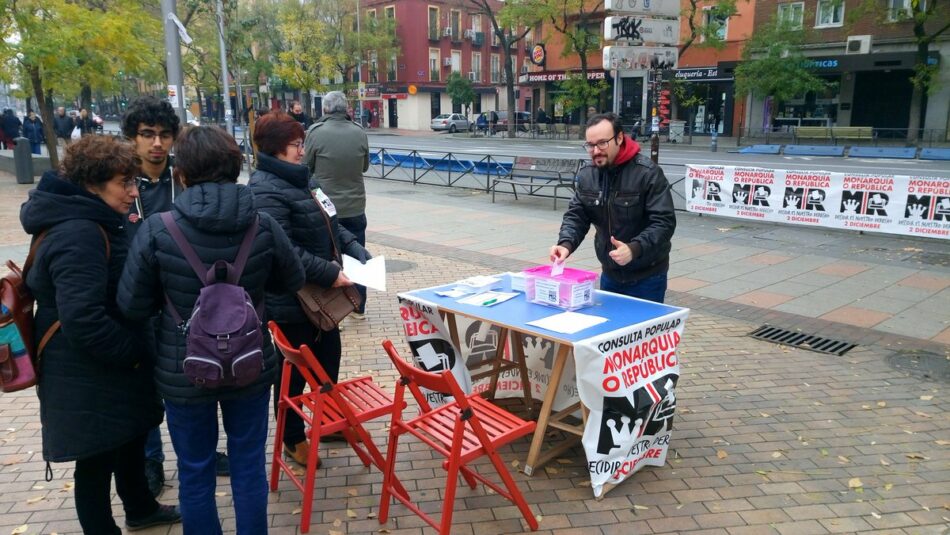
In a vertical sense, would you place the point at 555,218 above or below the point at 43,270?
below

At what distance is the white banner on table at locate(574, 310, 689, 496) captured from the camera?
342 cm

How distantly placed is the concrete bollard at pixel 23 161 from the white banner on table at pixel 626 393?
17675 millimetres

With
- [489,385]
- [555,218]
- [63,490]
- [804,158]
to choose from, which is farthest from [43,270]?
[804,158]

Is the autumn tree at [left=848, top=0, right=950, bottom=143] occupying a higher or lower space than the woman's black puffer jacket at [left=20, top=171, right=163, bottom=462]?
higher

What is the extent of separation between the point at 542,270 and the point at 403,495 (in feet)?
4.93

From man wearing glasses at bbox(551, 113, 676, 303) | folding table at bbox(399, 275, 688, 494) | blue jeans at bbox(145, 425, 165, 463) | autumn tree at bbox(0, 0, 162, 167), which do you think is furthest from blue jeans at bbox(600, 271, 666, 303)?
autumn tree at bbox(0, 0, 162, 167)

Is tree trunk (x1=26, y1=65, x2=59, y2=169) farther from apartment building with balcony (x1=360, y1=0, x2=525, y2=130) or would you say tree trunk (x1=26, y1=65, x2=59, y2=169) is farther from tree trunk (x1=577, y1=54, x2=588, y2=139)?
apartment building with balcony (x1=360, y1=0, x2=525, y2=130)

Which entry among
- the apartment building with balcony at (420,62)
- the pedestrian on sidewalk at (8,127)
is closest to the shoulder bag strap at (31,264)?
the pedestrian on sidewalk at (8,127)

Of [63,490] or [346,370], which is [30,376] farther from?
[346,370]

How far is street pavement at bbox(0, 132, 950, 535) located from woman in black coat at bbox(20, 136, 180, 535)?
780mm

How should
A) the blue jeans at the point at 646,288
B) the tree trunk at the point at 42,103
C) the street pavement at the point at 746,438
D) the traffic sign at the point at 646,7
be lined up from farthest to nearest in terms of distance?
the tree trunk at the point at 42,103
the traffic sign at the point at 646,7
the blue jeans at the point at 646,288
the street pavement at the point at 746,438

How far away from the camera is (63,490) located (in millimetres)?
3662

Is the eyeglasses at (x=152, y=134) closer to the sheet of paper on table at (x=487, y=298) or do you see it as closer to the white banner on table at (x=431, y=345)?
the white banner on table at (x=431, y=345)

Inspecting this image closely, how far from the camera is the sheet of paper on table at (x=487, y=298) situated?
12.9 ft
